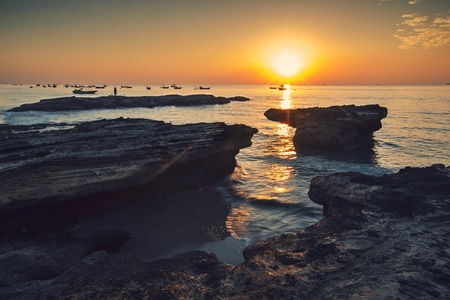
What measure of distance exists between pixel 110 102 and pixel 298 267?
75.9 meters

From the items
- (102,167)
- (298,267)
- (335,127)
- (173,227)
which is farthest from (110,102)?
(298,267)

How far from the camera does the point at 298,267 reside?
20.6 feet

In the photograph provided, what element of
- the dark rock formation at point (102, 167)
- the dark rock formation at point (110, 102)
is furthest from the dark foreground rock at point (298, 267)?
the dark rock formation at point (110, 102)

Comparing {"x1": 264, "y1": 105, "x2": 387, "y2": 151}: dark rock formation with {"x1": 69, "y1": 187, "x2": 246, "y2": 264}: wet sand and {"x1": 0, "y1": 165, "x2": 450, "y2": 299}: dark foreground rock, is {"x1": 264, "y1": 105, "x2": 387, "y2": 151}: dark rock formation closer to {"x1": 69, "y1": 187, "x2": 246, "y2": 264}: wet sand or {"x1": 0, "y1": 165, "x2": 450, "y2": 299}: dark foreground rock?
{"x1": 69, "y1": 187, "x2": 246, "y2": 264}: wet sand

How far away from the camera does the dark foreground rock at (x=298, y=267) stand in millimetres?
5531

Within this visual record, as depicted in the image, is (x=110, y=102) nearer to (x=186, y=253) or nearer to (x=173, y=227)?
(x=173, y=227)

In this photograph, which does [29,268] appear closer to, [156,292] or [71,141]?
[156,292]

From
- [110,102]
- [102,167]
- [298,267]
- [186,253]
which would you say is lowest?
[186,253]

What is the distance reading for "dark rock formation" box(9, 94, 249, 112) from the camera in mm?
60025

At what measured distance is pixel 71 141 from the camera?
12961mm

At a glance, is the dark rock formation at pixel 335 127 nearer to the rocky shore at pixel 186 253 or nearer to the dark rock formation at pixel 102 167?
the dark rock formation at pixel 102 167

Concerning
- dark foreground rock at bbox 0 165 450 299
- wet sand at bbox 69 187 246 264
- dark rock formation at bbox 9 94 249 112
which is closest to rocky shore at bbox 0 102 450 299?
dark foreground rock at bbox 0 165 450 299

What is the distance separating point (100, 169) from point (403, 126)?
4409 cm

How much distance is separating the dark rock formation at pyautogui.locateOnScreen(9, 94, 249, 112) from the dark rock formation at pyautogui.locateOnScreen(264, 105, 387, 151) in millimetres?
54980
